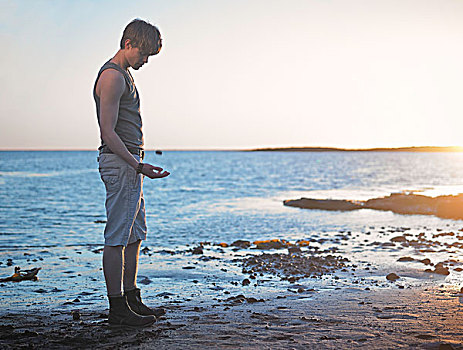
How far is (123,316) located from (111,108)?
1.82 m

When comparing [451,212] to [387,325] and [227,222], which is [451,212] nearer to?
[227,222]

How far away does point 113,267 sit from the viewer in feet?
13.9

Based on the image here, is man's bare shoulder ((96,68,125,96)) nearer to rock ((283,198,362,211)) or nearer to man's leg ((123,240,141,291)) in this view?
man's leg ((123,240,141,291))

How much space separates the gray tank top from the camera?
424cm

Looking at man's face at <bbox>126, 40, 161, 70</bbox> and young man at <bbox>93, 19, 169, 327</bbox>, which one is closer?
young man at <bbox>93, 19, 169, 327</bbox>

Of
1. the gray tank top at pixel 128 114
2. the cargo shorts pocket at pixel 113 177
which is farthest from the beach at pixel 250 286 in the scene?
the gray tank top at pixel 128 114

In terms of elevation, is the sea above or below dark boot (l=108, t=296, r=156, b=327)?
below

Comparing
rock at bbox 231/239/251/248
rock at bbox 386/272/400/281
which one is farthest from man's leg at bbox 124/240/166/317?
rock at bbox 231/239/251/248

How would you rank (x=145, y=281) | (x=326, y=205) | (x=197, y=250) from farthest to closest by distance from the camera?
(x=326, y=205), (x=197, y=250), (x=145, y=281)

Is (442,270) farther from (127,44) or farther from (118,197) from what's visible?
(127,44)

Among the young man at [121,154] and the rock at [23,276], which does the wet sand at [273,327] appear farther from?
the rock at [23,276]

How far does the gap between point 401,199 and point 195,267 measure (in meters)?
15.8

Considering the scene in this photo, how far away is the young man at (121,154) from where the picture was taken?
4.11 meters

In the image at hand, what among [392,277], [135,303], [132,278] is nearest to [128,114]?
[132,278]
